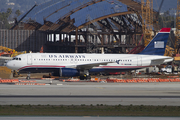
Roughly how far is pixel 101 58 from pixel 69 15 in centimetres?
4250

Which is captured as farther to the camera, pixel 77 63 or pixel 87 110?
pixel 77 63

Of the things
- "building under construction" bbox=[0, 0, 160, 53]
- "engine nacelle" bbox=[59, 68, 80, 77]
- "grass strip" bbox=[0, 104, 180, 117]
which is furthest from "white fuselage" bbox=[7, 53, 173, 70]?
"building under construction" bbox=[0, 0, 160, 53]

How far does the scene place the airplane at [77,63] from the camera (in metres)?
45.4

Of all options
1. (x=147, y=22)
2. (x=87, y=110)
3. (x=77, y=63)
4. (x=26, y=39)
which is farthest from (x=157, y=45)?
(x=26, y=39)

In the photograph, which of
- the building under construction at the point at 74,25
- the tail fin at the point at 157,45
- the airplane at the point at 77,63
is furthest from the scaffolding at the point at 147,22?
the airplane at the point at 77,63

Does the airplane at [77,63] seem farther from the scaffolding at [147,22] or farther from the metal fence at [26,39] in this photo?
the metal fence at [26,39]

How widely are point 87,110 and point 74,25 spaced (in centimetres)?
6669

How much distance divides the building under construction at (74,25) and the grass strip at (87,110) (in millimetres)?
64502

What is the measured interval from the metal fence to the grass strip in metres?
79.7

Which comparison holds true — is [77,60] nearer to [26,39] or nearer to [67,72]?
[67,72]

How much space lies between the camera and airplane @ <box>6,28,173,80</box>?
45.4m

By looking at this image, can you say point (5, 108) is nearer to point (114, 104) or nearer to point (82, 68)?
point (114, 104)

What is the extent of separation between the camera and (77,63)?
156ft

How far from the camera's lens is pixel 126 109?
67.3 feet
